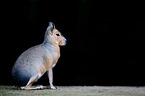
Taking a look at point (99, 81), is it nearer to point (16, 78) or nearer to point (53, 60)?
point (53, 60)

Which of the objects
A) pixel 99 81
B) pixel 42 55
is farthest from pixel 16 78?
pixel 99 81

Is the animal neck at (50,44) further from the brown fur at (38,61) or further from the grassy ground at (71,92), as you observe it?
the grassy ground at (71,92)

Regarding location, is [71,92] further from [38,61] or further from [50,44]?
[50,44]

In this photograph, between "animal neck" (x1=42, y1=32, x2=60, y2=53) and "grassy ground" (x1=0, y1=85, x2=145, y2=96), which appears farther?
"animal neck" (x1=42, y1=32, x2=60, y2=53)

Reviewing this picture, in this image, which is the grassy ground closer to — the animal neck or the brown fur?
the brown fur

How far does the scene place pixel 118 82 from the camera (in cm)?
935

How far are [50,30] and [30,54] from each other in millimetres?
1043

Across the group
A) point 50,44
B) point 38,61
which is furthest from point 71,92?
point 50,44

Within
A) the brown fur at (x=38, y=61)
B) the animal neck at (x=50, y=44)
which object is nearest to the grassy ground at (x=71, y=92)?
the brown fur at (x=38, y=61)

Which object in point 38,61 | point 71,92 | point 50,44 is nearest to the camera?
point 71,92

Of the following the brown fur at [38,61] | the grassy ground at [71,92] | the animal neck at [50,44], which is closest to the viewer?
the grassy ground at [71,92]

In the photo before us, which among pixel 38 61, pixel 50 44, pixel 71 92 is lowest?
pixel 71 92

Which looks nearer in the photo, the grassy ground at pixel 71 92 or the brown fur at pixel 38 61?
the grassy ground at pixel 71 92

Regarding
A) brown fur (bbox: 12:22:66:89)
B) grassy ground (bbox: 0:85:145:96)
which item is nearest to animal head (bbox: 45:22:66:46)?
brown fur (bbox: 12:22:66:89)
